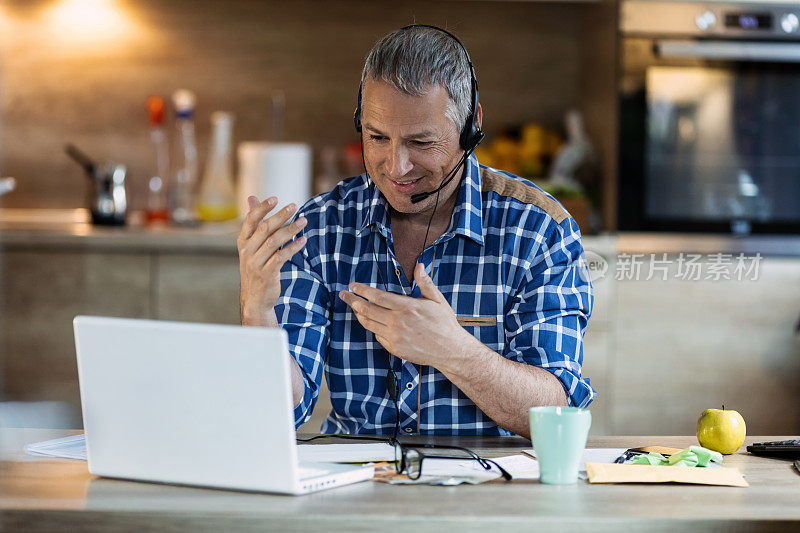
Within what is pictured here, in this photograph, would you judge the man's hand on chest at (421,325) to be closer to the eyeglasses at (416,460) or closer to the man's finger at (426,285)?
the man's finger at (426,285)

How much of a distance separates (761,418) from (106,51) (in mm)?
2433

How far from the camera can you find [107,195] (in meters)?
2.87

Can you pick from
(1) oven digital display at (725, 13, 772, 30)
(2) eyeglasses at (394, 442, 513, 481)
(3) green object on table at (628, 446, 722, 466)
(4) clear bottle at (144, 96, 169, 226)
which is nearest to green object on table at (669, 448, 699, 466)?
(3) green object on table at (628, 446, 722, 466)

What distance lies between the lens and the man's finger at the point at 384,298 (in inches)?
47.4

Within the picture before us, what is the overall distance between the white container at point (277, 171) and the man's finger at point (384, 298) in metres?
1.76

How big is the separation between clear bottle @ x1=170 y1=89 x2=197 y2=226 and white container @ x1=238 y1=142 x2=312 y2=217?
0.26 m

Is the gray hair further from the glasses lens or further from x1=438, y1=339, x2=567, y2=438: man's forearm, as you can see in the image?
the glasses lens

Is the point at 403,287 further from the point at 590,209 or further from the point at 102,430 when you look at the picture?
the point at 590,209

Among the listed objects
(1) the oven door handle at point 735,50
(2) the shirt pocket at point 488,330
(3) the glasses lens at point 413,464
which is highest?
(1) the oven door handle at point 735,50

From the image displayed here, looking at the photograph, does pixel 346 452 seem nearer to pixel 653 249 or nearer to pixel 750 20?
A: pixel 653 249

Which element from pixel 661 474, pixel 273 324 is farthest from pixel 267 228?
pixel 661 474

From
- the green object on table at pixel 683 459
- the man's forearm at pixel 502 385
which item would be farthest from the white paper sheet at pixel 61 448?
the green object on table at pixel 683 459

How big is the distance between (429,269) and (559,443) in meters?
0.56

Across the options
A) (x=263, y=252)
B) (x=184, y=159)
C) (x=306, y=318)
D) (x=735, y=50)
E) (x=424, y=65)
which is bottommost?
(x=306, y=318)
